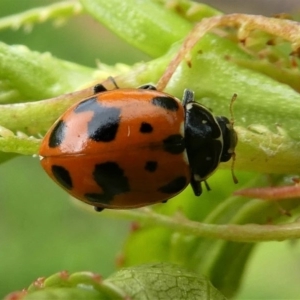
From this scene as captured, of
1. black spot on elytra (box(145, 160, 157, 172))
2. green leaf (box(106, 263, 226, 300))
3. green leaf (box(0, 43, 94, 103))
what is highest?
green leaf (box(0, 43, 94, 103))

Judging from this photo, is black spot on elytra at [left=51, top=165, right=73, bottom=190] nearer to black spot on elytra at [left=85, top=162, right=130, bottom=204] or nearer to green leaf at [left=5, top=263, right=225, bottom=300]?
black spot on elytra at [left=85, top=162, right=130, bottom=204]

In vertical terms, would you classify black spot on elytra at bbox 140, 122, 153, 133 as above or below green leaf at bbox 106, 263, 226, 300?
above

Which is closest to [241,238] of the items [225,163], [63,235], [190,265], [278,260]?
[225,163]

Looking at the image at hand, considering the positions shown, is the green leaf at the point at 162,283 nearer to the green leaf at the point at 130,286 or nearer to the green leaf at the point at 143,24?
the green leaf at the point at 130,286

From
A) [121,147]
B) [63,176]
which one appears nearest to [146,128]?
[121,147]

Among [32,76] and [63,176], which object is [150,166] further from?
[32,76]

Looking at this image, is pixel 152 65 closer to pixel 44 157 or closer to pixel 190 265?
pixel 44 157

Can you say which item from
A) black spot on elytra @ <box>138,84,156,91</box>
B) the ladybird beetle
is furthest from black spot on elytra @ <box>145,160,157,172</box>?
black spot on elytra @ <box>138,84,156,91</box>
